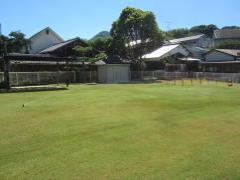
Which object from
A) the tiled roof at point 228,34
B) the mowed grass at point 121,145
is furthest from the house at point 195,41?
the mowed grass at point 121,145

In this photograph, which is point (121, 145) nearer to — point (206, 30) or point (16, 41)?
point (16, 41)

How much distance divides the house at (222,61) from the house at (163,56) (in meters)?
3.75

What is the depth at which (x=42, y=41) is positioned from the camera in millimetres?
46750

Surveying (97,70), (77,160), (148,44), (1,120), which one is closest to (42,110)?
(1,120)

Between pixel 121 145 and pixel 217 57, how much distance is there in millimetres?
41964

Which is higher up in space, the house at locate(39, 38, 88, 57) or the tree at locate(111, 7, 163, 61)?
the tree at locate(111, 7, 163, 61)

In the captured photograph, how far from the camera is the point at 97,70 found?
37094mm

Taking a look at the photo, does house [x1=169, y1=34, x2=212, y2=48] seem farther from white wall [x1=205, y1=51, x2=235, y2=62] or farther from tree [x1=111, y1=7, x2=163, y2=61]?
tree [x1=111, y1=7, x2=163, y2=61]

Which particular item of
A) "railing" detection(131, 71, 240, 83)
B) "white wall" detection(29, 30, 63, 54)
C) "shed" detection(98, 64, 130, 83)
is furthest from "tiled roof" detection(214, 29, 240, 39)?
"shed" detection(98, 64, 130, 83)

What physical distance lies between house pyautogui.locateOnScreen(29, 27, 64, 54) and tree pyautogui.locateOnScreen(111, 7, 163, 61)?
34.4 ft

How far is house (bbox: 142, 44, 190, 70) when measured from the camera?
144 ft

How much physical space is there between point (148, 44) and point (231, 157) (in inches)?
1454

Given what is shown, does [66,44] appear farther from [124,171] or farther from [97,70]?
[124,171]

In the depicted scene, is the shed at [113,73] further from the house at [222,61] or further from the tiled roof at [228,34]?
the tiled roof at [228,34]
